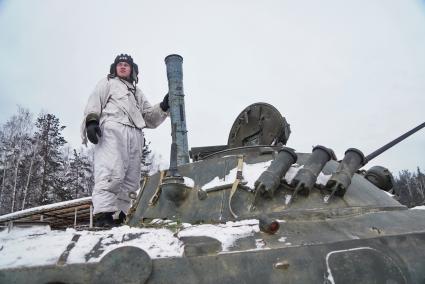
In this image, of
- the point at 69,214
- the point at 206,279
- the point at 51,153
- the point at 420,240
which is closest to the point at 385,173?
the point at 420,240

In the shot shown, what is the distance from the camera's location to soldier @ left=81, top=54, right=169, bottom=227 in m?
4.20

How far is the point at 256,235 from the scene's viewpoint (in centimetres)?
224

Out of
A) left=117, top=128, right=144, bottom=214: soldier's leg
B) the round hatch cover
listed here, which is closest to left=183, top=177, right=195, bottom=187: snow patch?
left=117, top=128, right=144, bottom=214: soldier's leg

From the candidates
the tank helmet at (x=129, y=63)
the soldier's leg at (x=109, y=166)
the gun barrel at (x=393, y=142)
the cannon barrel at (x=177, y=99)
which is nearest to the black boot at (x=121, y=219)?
the soldier's leg at (x=109, y=166)

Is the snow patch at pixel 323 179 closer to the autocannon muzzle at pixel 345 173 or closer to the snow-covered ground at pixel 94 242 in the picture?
the autocannon muzzle at pixel 345 173

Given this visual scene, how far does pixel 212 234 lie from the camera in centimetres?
222

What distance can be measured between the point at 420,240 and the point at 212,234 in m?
1.21

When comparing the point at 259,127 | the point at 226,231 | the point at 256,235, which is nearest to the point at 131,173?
the point at 259,127

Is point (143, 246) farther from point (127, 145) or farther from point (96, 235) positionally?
point (127, 145)

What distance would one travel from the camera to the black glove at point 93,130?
430cm

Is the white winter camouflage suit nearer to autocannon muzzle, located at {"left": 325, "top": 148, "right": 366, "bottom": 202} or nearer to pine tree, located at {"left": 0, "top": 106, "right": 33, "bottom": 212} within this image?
autocannon muzzle, located at {"left": 325, "top": 148, "right": 366, "bottom": 202}

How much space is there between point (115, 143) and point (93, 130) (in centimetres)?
29

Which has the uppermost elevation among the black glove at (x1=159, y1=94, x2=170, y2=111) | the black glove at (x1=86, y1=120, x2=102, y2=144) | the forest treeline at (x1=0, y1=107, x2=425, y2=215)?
the forest treeline at (x1=0, y1=107, x2=425, y2=215)

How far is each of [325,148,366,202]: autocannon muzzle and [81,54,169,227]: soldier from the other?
2250mm
